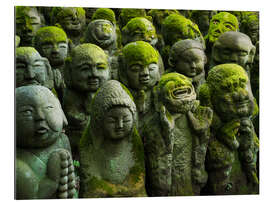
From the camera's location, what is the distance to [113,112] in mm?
3824

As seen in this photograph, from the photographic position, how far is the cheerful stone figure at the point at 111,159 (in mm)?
3920

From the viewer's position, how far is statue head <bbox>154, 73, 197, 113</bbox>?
4.11 m

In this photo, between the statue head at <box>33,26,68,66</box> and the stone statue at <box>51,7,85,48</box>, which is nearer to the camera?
the statue head at <box>33,26,68,66</box>

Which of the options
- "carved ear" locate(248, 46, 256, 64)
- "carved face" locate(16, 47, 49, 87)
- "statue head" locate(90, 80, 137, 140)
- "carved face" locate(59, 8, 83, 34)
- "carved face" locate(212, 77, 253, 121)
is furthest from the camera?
"carved face" locate(59, 8, 83, 34)

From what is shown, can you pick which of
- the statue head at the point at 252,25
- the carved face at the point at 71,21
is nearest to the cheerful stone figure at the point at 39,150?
the carved face at the point at 71,21

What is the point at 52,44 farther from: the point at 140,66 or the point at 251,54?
the point at 251,54

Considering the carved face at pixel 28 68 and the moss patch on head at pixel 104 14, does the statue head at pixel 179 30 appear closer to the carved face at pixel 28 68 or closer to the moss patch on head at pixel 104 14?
the moss patch on head at pixel 104 14

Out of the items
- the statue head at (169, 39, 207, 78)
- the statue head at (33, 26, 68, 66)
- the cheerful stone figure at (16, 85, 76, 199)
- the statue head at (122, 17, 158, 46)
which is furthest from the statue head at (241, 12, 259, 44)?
the cheerful stone figure at (16, 85, 76, 199)

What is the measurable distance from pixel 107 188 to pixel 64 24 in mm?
3928

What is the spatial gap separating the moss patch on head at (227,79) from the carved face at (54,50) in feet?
7.94

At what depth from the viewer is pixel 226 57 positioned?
5805mm

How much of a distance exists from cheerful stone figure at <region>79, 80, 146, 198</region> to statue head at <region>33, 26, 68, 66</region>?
88.8 inches

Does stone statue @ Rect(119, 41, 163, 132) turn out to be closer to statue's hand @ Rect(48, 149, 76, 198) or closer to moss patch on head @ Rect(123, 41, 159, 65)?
moss patch on head @ Rect(123, 41, 159, 65)

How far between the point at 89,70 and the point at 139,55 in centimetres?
65
